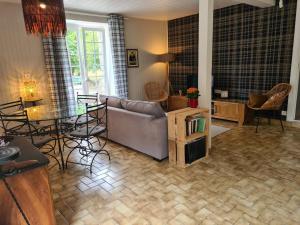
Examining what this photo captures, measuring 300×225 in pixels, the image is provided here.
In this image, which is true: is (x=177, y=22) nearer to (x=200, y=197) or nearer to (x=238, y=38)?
(x=238, y=38)

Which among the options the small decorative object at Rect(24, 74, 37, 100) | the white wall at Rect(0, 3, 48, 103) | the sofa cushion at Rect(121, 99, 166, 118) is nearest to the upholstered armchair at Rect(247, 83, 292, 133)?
the sofa cushion at Rect(121, 99, 166, 118)

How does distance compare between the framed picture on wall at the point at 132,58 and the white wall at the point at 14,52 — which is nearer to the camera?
the white wall at the point at 14,52

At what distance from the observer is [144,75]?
19.9ft

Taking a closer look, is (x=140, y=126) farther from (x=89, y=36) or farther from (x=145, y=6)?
(x=89, y=36)

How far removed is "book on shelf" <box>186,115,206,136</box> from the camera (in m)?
2.96

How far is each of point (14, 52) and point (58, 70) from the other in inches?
30.7

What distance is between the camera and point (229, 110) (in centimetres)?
475

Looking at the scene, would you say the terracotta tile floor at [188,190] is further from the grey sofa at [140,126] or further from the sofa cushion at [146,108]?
the sofa cushion at [146,108]

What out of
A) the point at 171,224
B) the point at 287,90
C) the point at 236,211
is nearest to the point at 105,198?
the point at 171,224

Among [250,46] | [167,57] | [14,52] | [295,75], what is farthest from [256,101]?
[14,52]

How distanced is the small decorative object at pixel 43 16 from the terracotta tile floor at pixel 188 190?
1.73 m

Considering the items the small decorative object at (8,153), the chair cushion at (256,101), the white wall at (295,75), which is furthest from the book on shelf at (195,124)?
the white wall at (295,75)

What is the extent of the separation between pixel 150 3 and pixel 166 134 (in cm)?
269

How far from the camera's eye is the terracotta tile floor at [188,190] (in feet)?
6.64
